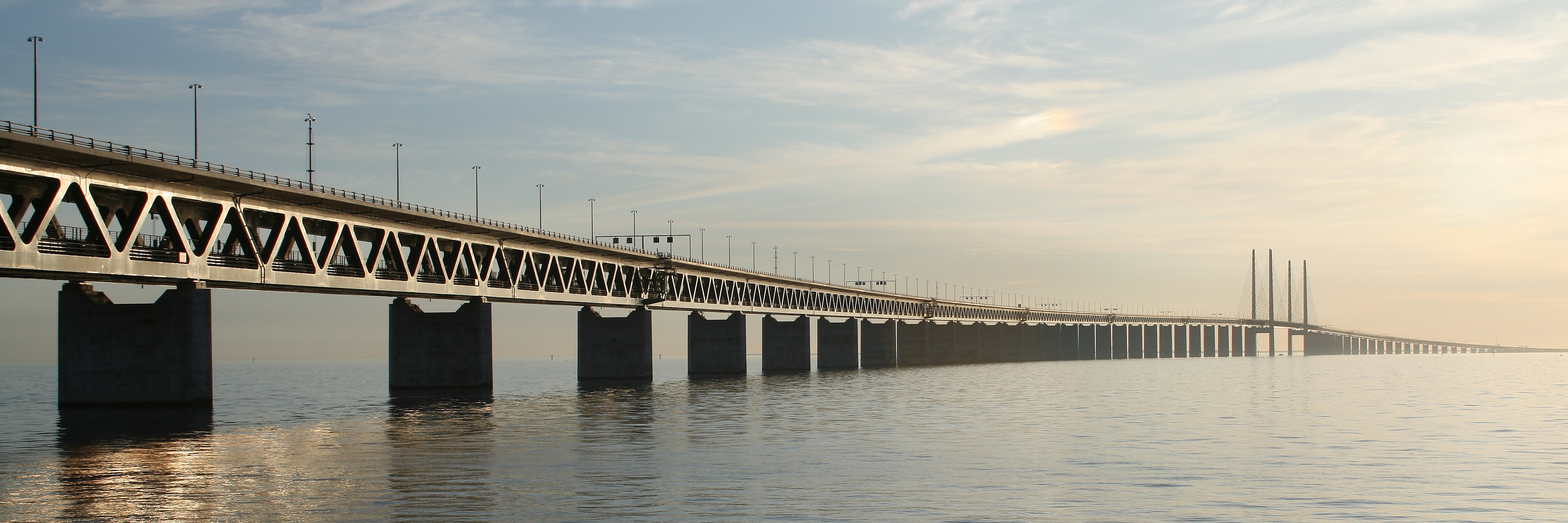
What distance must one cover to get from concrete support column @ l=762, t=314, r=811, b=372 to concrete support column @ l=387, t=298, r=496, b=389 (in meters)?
70.7

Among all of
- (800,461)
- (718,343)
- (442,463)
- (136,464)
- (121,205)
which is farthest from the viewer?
(718,343)

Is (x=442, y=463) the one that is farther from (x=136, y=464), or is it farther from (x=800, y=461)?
(x=800, y=461)

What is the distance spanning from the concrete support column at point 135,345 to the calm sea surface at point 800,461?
1138mm

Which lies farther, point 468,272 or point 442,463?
point 468,272

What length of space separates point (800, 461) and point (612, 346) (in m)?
71.0

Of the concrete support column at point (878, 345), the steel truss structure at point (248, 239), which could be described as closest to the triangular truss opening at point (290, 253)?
the steel truss structure at point (248, 239)

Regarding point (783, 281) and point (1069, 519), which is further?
point (783, 281)

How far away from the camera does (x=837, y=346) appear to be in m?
167

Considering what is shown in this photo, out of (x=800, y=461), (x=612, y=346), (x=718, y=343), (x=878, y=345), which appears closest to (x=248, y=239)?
(x=800, y=461)

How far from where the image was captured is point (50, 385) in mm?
134250

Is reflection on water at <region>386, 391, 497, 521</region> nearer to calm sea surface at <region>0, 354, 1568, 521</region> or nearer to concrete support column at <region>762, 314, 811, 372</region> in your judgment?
calm sea surface at <region>0, 354, 1568, 521</region>

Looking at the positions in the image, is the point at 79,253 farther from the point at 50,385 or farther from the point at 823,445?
the point at 50,385

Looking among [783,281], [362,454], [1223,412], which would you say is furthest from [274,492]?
[783,281]

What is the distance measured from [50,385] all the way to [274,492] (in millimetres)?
125149
